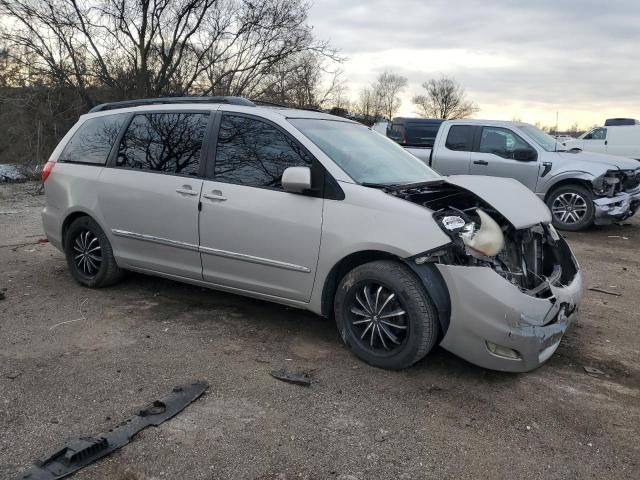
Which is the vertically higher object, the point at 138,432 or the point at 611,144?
the point at 611,144

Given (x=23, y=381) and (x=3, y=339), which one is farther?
(x=3, y=339)

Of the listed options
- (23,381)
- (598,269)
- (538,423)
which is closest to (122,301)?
(23,381)

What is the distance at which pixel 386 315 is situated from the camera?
353 centimetres

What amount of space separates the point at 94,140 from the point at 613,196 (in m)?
8.14

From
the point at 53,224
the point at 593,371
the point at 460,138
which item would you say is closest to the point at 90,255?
the point at 53,224

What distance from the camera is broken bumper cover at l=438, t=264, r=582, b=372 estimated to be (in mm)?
3215

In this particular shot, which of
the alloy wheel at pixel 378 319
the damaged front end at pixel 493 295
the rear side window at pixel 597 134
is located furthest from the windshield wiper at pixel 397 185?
the rear side window at pixel 597 134

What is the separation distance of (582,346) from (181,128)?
3695 mm

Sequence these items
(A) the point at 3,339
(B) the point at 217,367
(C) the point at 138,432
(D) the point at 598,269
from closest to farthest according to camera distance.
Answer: (C) the point at 138,432
(B) the point at 217,367
(A) the point at 3,339
(D) the point at 598,269

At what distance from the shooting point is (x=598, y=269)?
6.62 meters

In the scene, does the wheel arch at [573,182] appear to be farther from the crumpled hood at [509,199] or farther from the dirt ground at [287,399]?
the crumpled hood at [509,199]

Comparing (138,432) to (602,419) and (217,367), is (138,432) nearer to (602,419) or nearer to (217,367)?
(217,367)

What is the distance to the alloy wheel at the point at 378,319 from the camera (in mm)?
3495

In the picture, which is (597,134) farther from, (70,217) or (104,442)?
(104,442)
